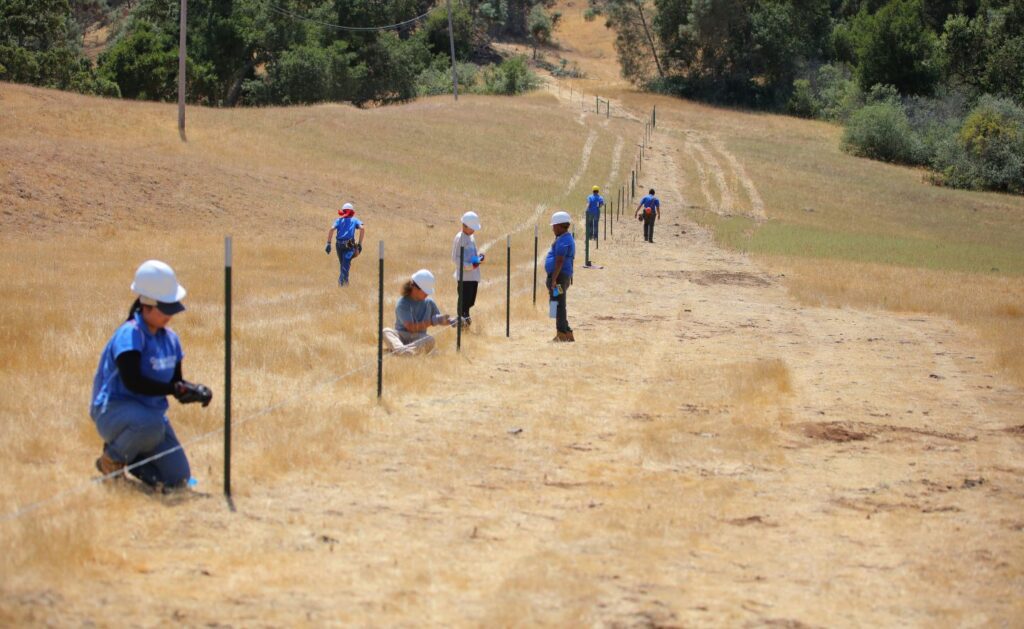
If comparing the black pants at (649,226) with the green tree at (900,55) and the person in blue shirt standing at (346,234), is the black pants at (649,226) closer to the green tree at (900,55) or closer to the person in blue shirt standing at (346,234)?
the person in blue shirt standing at (346,234)

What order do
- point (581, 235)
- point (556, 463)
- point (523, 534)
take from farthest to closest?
1. point (581, 235)
2. point (556, 463)
3. point (523, 534)

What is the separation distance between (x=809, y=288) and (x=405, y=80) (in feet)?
229

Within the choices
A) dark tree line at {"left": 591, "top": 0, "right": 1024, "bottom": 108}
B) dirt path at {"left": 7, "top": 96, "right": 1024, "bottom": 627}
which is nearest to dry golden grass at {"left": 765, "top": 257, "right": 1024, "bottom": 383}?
dirt path at {"left": 7, "top": 96, "right": 1024, "bottom": 627}

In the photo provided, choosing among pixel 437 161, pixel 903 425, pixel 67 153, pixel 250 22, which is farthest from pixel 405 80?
pixel 903 425

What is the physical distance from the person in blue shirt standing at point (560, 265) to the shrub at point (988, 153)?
59104mm

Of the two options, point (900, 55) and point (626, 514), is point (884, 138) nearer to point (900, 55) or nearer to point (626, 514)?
point (900, 55)

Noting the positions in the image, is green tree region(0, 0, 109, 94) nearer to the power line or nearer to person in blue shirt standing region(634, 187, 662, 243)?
the power line

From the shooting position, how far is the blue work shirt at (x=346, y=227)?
67.3ft

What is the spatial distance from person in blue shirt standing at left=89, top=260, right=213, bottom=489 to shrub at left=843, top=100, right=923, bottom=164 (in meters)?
74.4

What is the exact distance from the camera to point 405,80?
299 ft

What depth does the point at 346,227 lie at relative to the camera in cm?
2050

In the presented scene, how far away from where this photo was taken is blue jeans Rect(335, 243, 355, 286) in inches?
819

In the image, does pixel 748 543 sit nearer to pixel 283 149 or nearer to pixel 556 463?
pixel 556 463

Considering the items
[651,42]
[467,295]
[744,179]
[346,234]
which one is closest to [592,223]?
[346,234]
